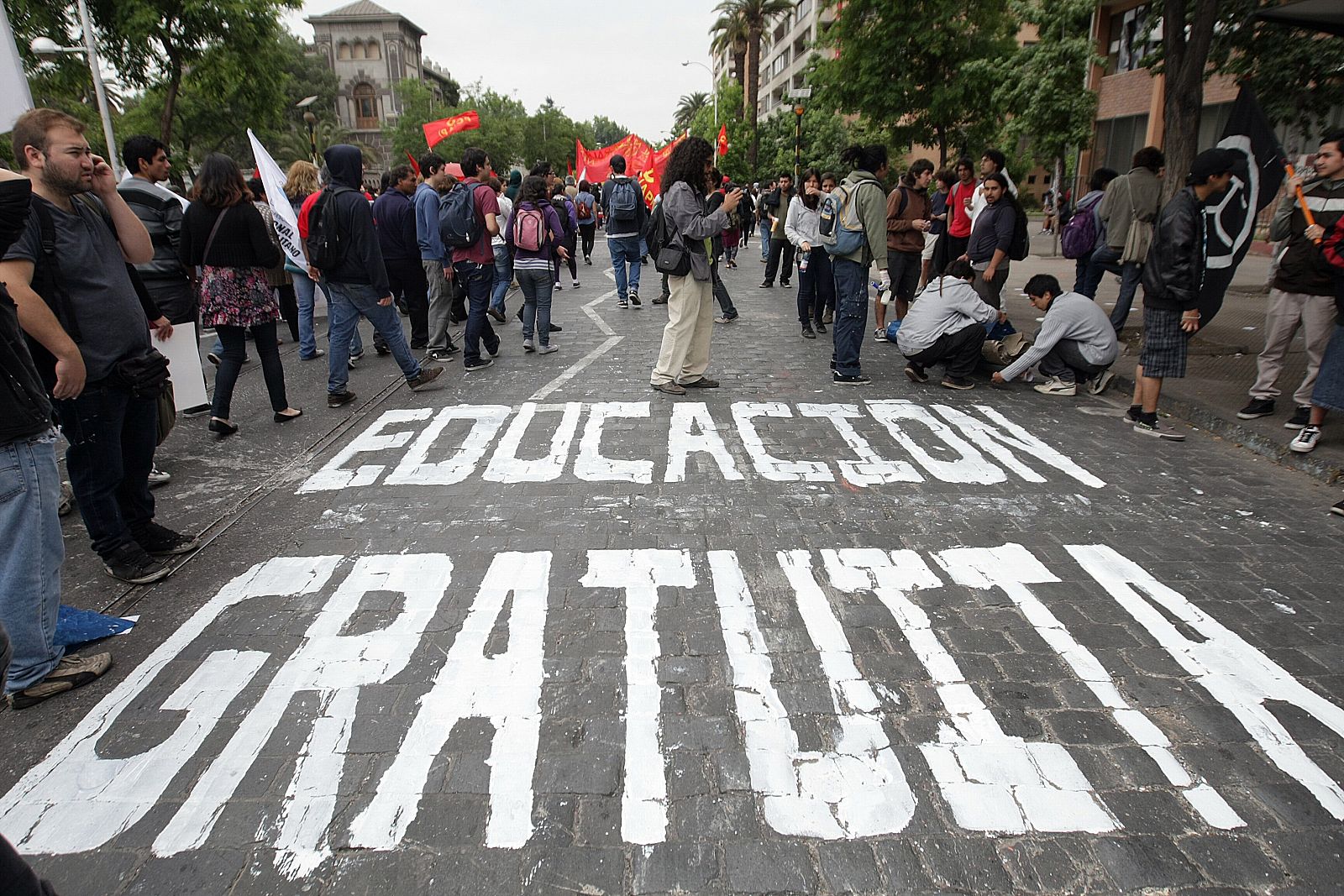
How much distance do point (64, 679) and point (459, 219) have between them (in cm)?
588

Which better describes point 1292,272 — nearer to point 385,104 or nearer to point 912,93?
point 912,93

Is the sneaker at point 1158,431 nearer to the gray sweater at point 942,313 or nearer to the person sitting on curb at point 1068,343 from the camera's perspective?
the person sitting on curb at point 1068,343

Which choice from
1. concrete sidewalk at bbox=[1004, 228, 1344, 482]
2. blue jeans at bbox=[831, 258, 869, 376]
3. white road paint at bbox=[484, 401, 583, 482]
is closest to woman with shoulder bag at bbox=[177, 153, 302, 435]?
white road paint at bbox=[484, 401, 583, 482]

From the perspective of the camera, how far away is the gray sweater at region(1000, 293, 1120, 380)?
22.3 ft

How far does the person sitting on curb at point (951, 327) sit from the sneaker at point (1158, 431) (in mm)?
1559

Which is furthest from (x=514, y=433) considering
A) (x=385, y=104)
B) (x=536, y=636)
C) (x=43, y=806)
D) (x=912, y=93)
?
(x=385, y=104)

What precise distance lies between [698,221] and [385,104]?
76.2 metres

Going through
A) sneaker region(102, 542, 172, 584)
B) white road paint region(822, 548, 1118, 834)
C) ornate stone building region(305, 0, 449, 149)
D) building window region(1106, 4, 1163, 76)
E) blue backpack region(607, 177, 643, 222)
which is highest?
ornate stone building region(305, 0, 449, 149)

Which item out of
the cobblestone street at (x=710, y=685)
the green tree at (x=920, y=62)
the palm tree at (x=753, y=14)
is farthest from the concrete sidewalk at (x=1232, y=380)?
the palm tree at (x=753, y=14)

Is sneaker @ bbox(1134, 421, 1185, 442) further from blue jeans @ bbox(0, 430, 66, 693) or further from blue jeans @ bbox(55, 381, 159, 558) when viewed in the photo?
blue jeans @ bbox(0, 430, 66, 693)

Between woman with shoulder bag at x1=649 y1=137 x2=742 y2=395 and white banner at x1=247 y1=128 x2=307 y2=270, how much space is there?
10.8 ft

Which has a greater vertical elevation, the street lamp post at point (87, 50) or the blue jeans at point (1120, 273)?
the street lamp post at point (87, 50)

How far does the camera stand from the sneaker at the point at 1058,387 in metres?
7.02

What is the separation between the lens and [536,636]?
126 inches
